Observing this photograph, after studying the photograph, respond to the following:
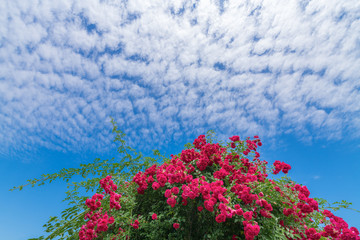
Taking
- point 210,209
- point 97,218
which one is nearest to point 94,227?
point 97,218

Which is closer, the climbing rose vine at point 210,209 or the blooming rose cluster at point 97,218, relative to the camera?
the climbing rose vine at point 210,209

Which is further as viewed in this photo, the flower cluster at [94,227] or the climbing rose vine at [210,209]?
the flower cluster at [94,227]

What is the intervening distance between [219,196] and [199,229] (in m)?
0.72

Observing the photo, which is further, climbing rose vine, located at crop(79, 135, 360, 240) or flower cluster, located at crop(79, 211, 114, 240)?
flower cluster, located at crop(79, 211, 114, 240)

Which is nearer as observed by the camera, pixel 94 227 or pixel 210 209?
pixel 210 209

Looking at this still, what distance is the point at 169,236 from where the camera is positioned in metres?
2.82

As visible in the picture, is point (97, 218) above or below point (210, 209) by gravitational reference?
above

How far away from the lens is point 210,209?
2.54m

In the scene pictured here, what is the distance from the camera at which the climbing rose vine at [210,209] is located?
265 centimetres

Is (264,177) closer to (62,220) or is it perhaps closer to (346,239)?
(346,239)

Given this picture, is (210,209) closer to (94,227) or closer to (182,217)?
(182,217)

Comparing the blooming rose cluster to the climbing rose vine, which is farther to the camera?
the blooming rose cluster

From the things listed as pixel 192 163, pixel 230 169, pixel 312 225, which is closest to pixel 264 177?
pixel 230 169

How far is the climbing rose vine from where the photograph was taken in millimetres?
2648
